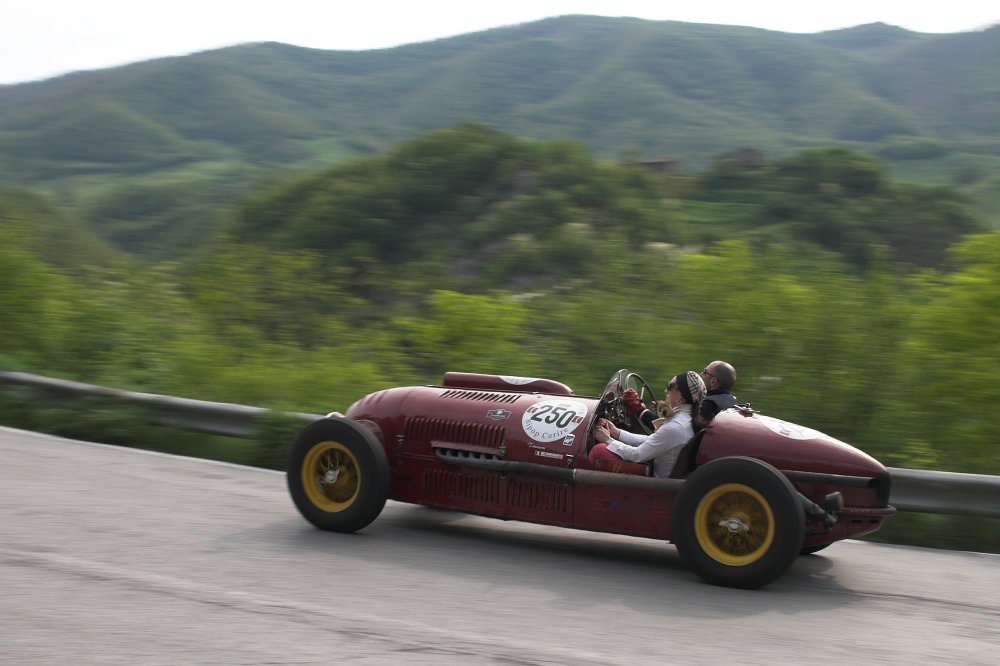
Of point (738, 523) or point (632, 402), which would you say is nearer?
point (738, 523)

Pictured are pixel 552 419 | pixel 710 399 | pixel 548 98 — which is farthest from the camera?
pixel 548 98

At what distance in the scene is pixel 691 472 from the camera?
6129 millimetres

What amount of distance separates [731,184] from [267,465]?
4388cm

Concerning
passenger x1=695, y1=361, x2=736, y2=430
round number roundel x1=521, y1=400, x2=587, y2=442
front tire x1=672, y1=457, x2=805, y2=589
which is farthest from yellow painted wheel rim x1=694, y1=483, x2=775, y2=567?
round number roundel x1=521, y1=400, x2=587, y2=442

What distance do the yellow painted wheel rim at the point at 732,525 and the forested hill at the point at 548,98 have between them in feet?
229

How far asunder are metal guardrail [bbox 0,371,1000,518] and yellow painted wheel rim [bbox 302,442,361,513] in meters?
2.18

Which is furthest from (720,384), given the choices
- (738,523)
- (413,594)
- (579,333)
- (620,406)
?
(579,333)

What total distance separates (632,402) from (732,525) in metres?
1.29

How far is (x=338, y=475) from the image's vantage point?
6.79 m

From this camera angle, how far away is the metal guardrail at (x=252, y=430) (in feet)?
23.7

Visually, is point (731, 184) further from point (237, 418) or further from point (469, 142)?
point (237, 418)

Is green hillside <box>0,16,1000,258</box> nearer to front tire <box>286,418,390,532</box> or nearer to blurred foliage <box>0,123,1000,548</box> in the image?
blurred foliage <box>0,123,1000,548</box>

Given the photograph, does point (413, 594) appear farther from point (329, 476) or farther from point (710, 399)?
point (710, 399)

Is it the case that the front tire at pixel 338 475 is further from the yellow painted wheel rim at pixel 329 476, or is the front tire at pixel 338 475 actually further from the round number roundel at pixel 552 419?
the round number roundel at pixel 552 419
